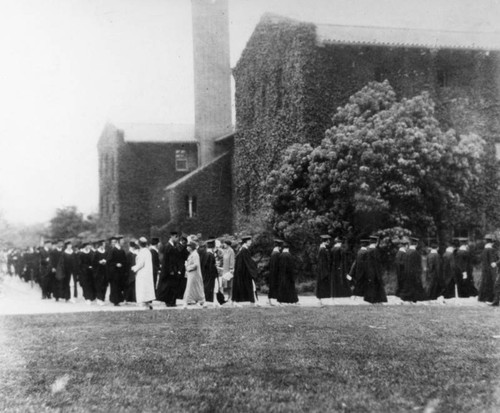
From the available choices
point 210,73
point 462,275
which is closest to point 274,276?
point 462,275

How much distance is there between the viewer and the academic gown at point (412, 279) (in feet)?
60.5

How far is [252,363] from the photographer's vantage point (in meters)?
8.91

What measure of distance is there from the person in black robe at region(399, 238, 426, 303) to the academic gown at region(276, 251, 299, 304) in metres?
3.20

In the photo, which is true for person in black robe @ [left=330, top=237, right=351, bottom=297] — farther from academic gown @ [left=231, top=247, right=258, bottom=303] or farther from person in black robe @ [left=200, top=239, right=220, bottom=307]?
person in black robe @ [left=200, top=239, right=220, bottom=307]

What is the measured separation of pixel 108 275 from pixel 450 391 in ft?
43.3

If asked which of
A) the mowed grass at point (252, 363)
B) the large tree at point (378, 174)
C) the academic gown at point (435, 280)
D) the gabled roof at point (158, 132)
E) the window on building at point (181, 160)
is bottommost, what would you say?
the mowed grass at point (252, 363)

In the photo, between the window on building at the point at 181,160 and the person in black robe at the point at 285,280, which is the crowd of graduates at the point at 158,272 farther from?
the window on building at the point at 181,160

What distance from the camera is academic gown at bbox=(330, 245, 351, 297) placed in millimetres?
18891

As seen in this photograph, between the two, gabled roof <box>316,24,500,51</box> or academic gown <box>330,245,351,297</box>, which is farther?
gabled roof <box>316,24,500,51</box>

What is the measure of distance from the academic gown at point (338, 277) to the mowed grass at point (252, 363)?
4843 millimetres

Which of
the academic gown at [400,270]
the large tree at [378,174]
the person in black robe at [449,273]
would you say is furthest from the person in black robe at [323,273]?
the large tree at [378,174]

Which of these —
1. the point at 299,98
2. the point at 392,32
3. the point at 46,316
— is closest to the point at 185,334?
the point at 46,316

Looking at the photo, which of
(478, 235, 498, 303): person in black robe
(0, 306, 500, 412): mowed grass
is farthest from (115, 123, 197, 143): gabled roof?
(0, 306, 500, 412): mowed grass

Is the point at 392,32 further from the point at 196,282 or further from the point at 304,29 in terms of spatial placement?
the point at 196,282
